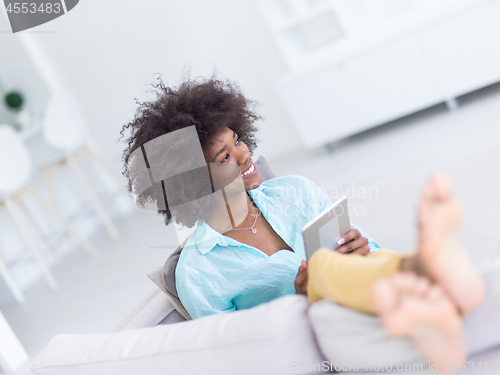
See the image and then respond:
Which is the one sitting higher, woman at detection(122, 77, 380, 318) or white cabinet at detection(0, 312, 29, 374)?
woman at detection(122, 77, 380, 318)

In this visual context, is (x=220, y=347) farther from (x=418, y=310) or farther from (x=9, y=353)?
(x=9, y=353)

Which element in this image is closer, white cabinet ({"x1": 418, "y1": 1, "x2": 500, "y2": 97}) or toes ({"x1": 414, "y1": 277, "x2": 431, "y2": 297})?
toes ({"x1": 414, "y1": 277, "x2": 431, "y2": 297})

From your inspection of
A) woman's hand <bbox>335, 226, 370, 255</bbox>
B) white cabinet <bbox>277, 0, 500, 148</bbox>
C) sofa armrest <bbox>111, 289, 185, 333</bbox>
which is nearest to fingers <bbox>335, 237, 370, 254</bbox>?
woman's hand <bbox>335, 226, 370, 255</bbox>

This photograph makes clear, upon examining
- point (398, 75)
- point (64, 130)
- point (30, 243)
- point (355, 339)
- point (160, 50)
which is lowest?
point (398, 75)

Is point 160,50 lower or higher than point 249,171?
higher

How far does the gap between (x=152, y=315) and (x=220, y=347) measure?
0.49 m

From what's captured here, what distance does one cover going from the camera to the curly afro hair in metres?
1.13

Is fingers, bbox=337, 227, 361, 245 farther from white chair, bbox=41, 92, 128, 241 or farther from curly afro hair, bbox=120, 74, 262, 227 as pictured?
white chair, bbox=41, 92, 128, 241

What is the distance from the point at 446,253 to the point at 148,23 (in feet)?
12.6

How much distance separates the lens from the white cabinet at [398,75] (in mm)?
3020

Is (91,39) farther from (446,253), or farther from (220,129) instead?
(446,253)

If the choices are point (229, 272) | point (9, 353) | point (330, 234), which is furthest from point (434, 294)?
point (9, 353)

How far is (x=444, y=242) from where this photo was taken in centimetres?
48

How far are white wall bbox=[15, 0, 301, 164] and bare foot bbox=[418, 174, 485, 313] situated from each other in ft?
11.4
